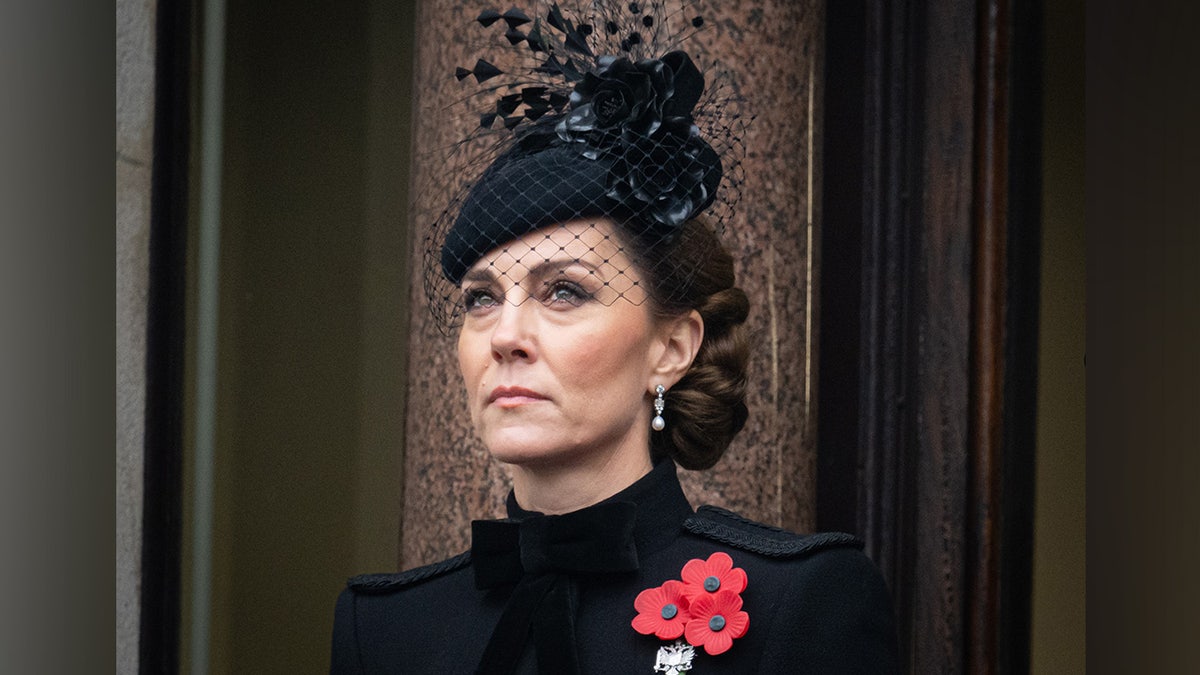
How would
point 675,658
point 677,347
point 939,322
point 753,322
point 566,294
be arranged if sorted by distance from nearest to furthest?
point 675,658 < point 566,294 < point 677,347 < point 753,322 < point 939,322

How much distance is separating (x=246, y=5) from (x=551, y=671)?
185cm

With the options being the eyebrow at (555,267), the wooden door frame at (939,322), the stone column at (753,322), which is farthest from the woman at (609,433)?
the wooden door frame at (939,322)

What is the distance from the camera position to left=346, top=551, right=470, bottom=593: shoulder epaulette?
2.11m

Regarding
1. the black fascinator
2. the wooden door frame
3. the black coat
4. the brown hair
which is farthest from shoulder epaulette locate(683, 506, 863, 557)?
the wooden door frame

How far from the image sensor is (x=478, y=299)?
201 cm

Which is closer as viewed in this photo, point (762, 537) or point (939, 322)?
point (762, 537)

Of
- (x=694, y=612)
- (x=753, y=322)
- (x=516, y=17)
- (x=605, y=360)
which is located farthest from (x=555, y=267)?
(x=753, y=322)

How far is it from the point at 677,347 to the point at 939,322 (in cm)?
99

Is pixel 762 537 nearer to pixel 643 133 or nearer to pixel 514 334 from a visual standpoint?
pixel 514 334

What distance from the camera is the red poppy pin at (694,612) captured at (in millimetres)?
1823

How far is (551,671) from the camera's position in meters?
1.84

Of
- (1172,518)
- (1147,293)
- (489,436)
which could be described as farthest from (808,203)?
(489,436)

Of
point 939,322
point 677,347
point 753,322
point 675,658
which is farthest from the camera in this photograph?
point 939,322

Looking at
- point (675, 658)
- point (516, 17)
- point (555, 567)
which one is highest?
point (516, 17)
